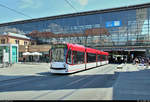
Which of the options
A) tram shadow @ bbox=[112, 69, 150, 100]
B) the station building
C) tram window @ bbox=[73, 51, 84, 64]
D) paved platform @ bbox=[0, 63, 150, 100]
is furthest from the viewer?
the station building

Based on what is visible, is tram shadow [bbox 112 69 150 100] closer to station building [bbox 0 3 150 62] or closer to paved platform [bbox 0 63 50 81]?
paved platform [bbox 0 63 50 81]

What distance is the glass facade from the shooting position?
4575cm

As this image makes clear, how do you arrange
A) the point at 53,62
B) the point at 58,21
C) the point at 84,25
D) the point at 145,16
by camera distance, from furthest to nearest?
the point at 58,21, the point at 84,25, the point at 145,16, the point at 53,62

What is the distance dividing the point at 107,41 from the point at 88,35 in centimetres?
685

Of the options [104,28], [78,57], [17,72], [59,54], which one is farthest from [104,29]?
[59,54]

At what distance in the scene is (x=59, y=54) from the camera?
15.2 meters

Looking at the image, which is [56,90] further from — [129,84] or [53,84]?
[129,84]

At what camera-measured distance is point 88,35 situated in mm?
51344

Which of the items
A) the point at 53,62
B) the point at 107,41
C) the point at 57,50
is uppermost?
the point at 107,41

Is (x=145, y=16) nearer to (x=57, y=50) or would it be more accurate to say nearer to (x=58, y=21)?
(x=58, y=21)

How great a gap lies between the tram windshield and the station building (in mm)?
33053

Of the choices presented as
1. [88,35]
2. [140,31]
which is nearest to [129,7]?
[140,31]

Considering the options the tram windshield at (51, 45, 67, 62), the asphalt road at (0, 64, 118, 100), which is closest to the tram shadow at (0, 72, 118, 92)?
the asphalt road at (0, 64, 118, 100)

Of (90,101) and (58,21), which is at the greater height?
(58,21)
